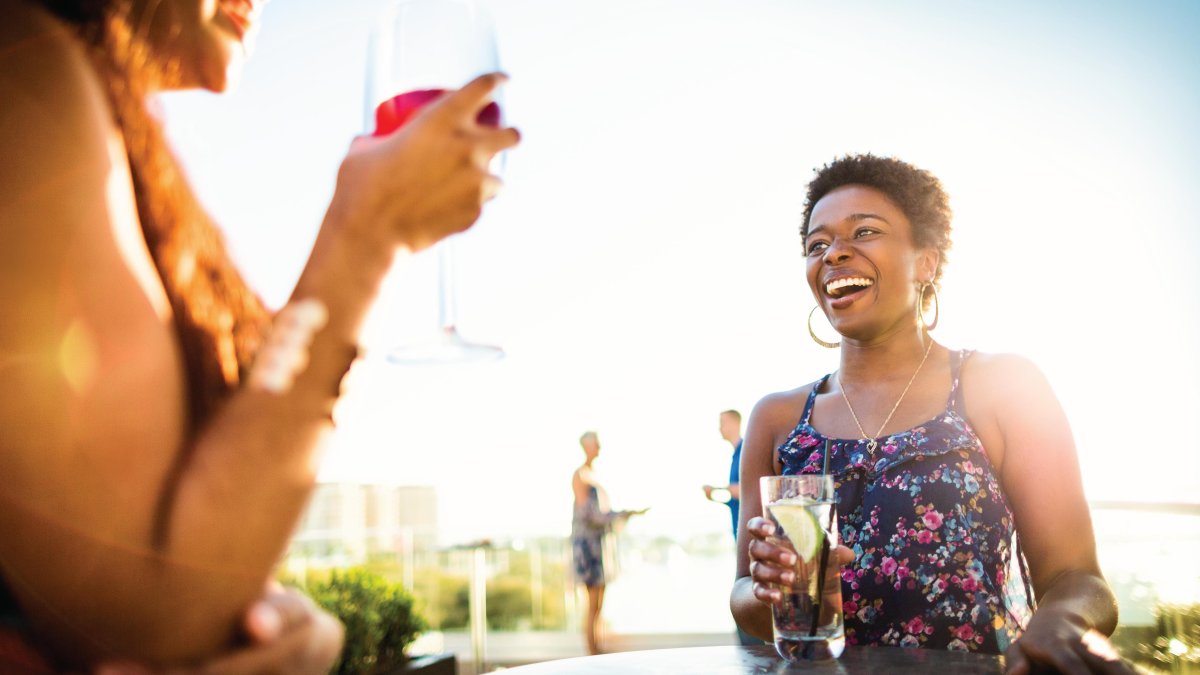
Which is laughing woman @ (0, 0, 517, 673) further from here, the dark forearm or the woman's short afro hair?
the woman's short afro hair

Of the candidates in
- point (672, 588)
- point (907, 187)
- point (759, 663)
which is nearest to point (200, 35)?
point (759, 663)

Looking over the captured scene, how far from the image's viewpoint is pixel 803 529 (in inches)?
51.0

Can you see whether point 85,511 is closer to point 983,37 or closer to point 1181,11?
point 1181,11

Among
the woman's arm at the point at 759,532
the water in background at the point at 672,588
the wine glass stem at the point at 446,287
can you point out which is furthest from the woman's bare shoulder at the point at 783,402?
the water in background at the point at 672,588

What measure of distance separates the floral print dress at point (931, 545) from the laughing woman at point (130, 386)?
1.48 metres

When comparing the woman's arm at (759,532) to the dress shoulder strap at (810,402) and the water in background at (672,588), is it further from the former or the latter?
the water in background at (672,588)

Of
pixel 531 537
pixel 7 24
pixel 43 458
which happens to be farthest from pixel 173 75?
pixel 531 537

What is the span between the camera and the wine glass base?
1347 millimetres

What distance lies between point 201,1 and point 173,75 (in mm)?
67

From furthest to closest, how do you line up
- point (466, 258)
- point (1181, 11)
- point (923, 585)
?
point (1181, 11)
point (923, 585)
point (466, 258)

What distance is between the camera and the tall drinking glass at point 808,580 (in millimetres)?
1277

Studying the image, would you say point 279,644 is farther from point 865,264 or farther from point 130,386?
point 865,264

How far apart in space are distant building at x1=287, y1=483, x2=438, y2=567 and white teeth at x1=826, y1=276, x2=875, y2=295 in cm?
638

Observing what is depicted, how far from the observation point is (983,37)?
8.84m
